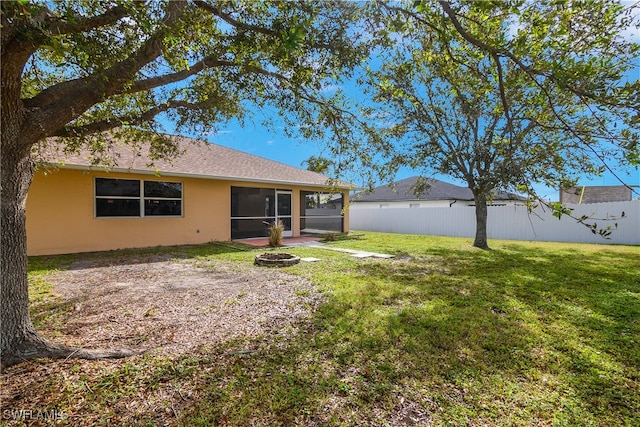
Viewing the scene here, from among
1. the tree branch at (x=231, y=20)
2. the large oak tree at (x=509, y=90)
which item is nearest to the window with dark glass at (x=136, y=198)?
the large oak tree at (x=509, y=90)

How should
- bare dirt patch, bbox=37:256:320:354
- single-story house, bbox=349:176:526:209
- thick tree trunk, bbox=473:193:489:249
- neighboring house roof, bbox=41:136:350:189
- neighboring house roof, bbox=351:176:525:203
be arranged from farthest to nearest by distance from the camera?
neighboring house roof, bbox=351:176:525:203
single-story house, bbox=349:176:526:209
thick tree trunk, bbox=473:193:489:249
neighboring house roof, bbox=41:136:350:189
bare dirt patch, bbox=37:256:320:354

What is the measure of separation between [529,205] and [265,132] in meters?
4.84

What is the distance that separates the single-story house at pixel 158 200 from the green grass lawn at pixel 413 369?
3.28 meters

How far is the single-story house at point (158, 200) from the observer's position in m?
8.77

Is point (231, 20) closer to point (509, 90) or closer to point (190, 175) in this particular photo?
point (509, 90)

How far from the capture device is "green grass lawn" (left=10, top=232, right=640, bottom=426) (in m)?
2.26

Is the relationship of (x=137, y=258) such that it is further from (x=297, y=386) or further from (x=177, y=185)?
(x=297, y=386)

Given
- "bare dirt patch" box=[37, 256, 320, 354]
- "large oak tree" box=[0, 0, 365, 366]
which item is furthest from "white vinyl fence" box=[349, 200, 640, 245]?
"large oak tree" box=[0, 0, 365, 366]

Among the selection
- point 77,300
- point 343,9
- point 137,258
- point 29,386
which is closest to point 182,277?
point 77,300

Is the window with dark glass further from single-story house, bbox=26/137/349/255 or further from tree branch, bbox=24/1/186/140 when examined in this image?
tree branch, bbox=24/1/186/140

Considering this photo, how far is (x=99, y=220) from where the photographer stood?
9625mm

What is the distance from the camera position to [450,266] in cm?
783

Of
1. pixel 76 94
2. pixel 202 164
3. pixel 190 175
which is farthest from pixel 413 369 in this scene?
pixel 202 164

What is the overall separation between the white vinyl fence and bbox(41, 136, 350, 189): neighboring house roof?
5.77m
